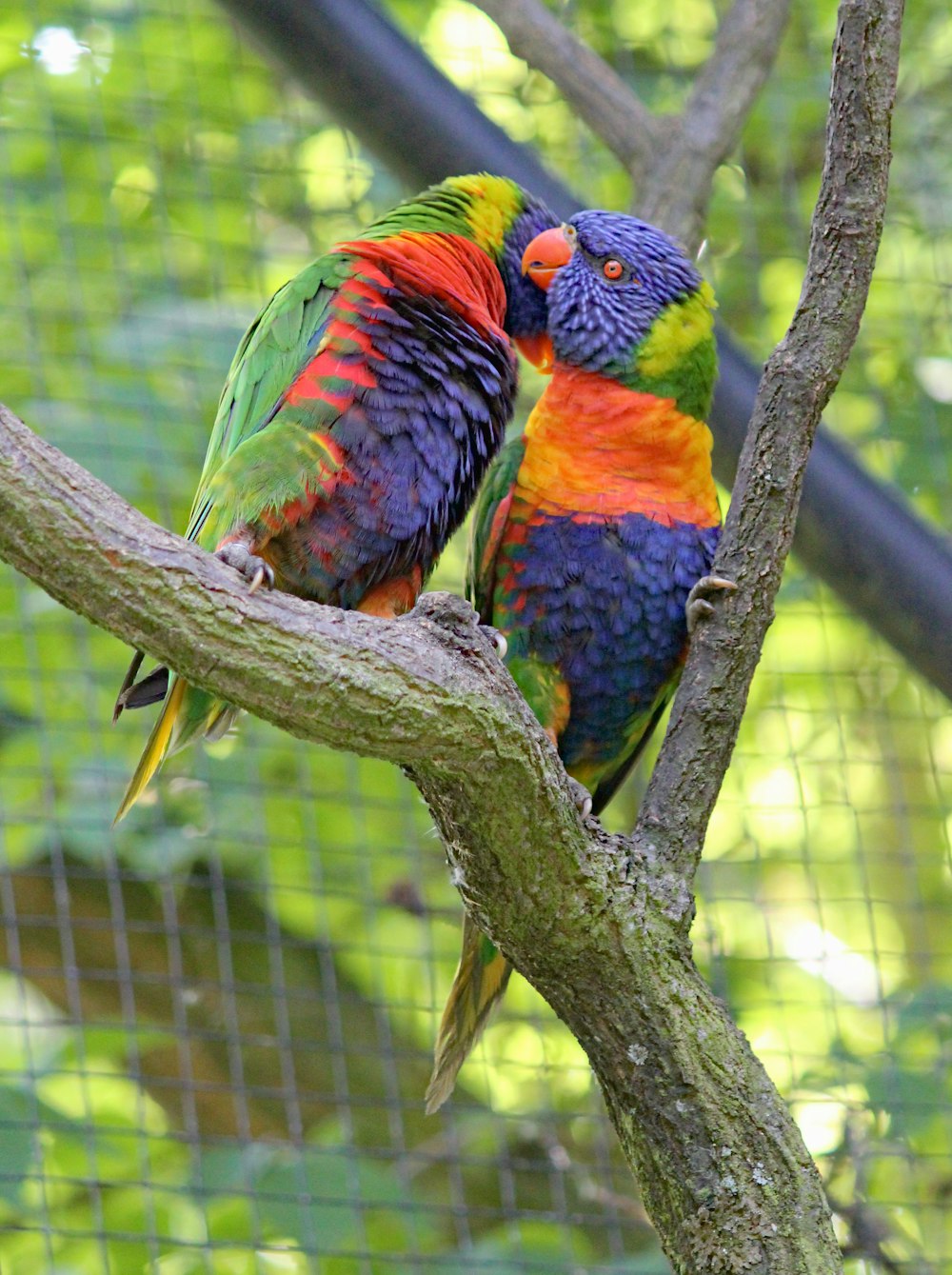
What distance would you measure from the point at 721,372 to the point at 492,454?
1.33 feet

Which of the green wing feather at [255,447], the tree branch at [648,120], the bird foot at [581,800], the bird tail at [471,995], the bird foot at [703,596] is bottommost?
the bird tail at [471,995]

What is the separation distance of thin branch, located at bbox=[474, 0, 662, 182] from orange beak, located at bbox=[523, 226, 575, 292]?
26 centimetres

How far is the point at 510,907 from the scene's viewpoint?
1498 millimetres

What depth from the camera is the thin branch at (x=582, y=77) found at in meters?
2.38

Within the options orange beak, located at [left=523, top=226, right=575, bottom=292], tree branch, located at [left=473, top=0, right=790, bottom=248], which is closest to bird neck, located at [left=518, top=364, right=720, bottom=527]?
orange beak, located at [left=523, top=226, right=575, bottom=292]

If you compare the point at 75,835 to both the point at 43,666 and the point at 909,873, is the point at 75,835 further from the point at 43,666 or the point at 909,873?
the point at 909,873

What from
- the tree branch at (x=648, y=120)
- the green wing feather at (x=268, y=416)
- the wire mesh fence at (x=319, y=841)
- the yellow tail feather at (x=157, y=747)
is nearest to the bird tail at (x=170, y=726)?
the yellow tail feather at (x=157, y=747)

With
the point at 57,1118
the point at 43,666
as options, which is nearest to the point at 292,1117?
the point at 57,1118

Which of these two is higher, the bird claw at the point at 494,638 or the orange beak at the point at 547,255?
the orange beak at the point at 547,255

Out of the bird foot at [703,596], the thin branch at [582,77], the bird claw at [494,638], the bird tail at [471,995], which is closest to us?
the bird claw at [494,638]

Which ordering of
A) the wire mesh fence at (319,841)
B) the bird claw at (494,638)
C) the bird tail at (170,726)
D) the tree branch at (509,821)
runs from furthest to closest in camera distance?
the wire mesh fence at (319,841), the bird tail at (170,726), the bird claw at (494,638), the tree branch at (509,821)

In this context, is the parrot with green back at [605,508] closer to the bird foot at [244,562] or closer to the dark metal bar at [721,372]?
the dark metal bar at [721,372]

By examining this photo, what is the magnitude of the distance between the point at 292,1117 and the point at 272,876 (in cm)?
56

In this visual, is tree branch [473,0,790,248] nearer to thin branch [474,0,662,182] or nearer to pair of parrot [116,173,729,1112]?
thin branch [474,0,662,182]
